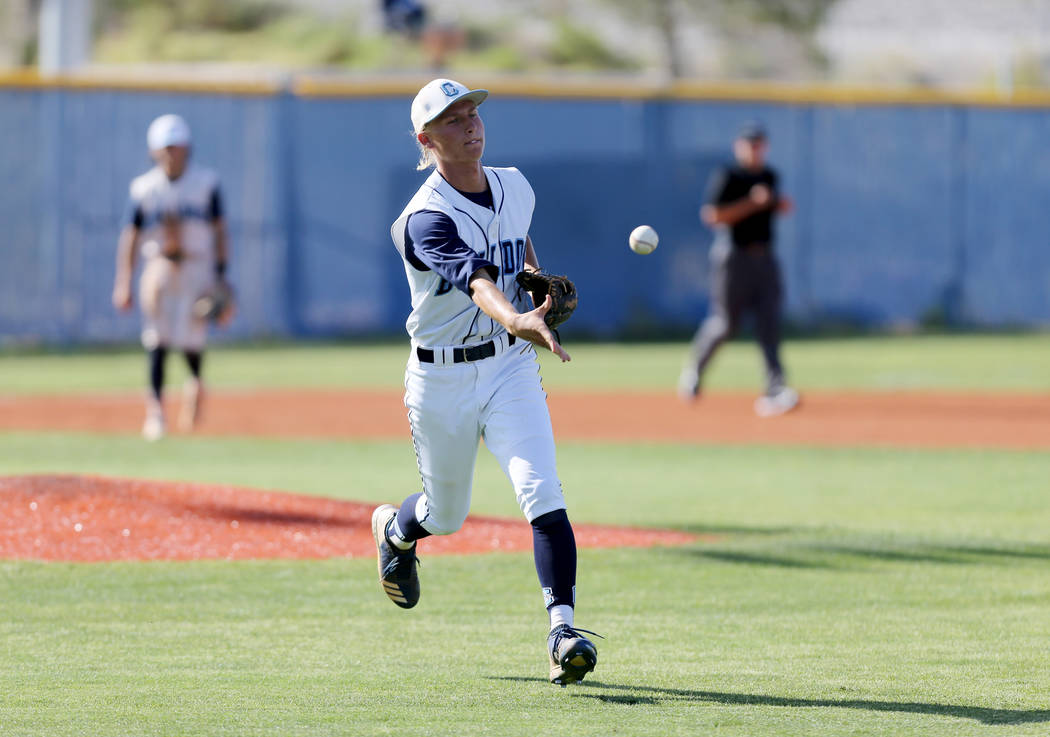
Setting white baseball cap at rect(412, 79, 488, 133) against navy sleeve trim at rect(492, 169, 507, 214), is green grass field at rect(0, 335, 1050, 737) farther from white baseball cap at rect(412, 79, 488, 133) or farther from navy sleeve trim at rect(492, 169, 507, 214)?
white baseball cap at rect(412, 79, 488, 133)

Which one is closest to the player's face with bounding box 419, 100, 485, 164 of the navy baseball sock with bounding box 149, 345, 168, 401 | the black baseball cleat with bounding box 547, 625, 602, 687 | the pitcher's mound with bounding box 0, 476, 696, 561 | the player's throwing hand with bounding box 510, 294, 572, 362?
the player's throwing hand with bounding box 510, 294, 572, 362

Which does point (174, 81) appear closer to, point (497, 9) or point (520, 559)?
Result: point (520, 559)

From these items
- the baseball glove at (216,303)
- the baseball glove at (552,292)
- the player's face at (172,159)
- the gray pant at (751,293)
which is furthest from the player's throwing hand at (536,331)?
the gray pant at (751,293)

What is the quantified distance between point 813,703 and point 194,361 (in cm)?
866

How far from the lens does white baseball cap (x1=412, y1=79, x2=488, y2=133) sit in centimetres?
545

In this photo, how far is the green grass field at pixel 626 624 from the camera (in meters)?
4.87

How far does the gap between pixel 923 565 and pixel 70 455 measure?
7148mm

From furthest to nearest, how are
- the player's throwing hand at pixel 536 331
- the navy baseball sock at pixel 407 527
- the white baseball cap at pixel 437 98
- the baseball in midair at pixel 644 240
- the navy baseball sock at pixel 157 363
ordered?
the navy baseball sock at pixel 157 363
the navy baseball sock at pixel 407 527
the baseball in midair at pixel 644 240
the white baseball cap at pixel 437 98
the player's throwing hand at pixel 536 331

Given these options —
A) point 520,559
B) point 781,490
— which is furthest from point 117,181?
point 520,559

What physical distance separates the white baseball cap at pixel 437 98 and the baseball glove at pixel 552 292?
0.63m

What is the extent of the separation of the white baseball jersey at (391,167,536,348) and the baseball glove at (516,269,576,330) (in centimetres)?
11

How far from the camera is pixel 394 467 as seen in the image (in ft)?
38.2

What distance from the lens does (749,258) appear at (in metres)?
14.2

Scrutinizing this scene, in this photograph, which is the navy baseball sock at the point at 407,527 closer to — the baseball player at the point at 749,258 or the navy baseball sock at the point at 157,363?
the navy baseball sock at the point at 157,363
